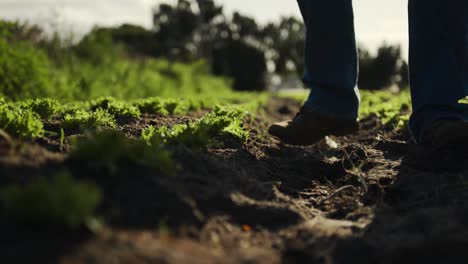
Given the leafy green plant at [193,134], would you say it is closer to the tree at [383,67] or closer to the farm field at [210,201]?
the farm field at [210,201]

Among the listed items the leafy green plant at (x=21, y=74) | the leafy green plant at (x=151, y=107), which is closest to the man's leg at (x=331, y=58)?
the leafy green plant at (x=151, y=107)

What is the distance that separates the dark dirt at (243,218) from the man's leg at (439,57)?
0.46 meters

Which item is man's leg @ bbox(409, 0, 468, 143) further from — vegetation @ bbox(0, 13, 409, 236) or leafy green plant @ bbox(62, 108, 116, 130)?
leafy green plant @ bbox(62, 108, 116, 130)

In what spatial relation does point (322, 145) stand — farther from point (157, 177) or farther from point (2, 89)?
point (2, 89)

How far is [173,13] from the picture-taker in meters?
51.3

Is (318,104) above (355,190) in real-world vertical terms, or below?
above

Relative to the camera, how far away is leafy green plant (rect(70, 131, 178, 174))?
1.74m

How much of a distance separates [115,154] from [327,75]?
6.98ft

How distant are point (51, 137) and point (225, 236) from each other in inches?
62.1

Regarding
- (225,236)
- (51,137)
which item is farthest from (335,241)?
(51,137)

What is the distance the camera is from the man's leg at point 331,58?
329cm

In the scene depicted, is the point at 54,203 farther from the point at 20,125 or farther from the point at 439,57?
the point at 439,57

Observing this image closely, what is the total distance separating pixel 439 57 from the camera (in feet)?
10.5

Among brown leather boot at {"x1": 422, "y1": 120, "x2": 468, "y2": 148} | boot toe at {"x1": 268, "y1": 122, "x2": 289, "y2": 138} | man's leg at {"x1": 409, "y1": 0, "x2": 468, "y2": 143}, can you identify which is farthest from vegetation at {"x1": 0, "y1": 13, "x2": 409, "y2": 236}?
brown leather boot at {"x1": 422, "y1": 120, "x2": 468, "y2": 148}
